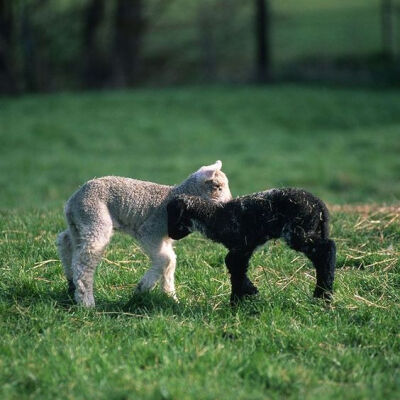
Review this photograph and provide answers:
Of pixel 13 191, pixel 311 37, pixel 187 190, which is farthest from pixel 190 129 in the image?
pixel 187 190

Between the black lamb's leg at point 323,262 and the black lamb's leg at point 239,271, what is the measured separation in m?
0.48

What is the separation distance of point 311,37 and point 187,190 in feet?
91.8

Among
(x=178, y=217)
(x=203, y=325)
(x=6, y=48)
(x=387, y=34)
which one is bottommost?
(x=203, y=325)

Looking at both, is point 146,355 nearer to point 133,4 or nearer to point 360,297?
point 360,297

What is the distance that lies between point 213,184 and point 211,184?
0.02 meters

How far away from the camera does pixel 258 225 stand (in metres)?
5.55

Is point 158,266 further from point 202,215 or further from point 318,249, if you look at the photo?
point 318,249

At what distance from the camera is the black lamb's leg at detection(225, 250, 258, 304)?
5.56m

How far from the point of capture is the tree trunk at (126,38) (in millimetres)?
29188

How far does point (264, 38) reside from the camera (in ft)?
95.7

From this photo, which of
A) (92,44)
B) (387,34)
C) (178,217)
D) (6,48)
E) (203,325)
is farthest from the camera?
(387,34)

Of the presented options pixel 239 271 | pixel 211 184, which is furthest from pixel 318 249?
pixel 211 184

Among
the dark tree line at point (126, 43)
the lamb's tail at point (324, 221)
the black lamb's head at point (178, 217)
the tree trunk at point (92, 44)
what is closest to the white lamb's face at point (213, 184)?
the black lamb's head at point (178, 217)

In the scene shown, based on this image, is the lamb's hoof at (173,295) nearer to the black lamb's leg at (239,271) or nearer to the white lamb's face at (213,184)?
the black lamb's leg at (239,271)
